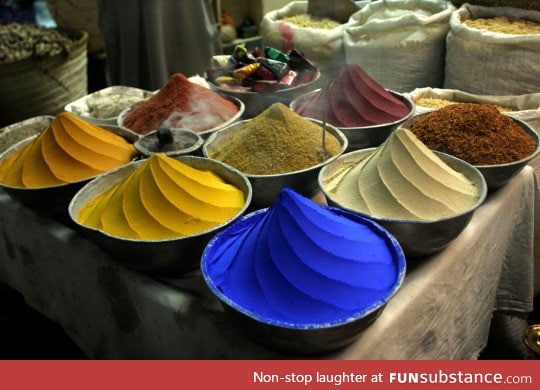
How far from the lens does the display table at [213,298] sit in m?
0.76

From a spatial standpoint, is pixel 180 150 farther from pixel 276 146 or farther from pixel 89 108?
pixel 89 108

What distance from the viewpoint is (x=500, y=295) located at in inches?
46.7

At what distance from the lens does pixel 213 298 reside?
2.60ft

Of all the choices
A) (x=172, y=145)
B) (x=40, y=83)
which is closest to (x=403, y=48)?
(x=172, y=145)

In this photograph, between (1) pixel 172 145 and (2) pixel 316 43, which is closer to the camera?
(1) pixel 172 145

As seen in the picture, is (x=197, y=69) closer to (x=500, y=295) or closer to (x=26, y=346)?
(x=26, y=346)

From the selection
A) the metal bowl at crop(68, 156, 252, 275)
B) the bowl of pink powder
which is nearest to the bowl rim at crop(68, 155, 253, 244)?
the metal bowl at crop(68, 156, 252, 275)

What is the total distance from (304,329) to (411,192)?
35 centimetres

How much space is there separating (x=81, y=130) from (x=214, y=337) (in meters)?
0.57

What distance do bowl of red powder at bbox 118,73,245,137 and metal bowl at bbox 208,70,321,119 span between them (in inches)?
1.4

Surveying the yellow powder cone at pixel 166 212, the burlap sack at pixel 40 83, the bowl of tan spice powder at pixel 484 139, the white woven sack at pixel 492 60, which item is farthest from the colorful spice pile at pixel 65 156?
the burlap sack at pixel 40 83

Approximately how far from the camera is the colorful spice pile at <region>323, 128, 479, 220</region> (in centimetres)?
81

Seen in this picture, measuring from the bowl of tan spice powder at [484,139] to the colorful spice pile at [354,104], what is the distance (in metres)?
0.11
